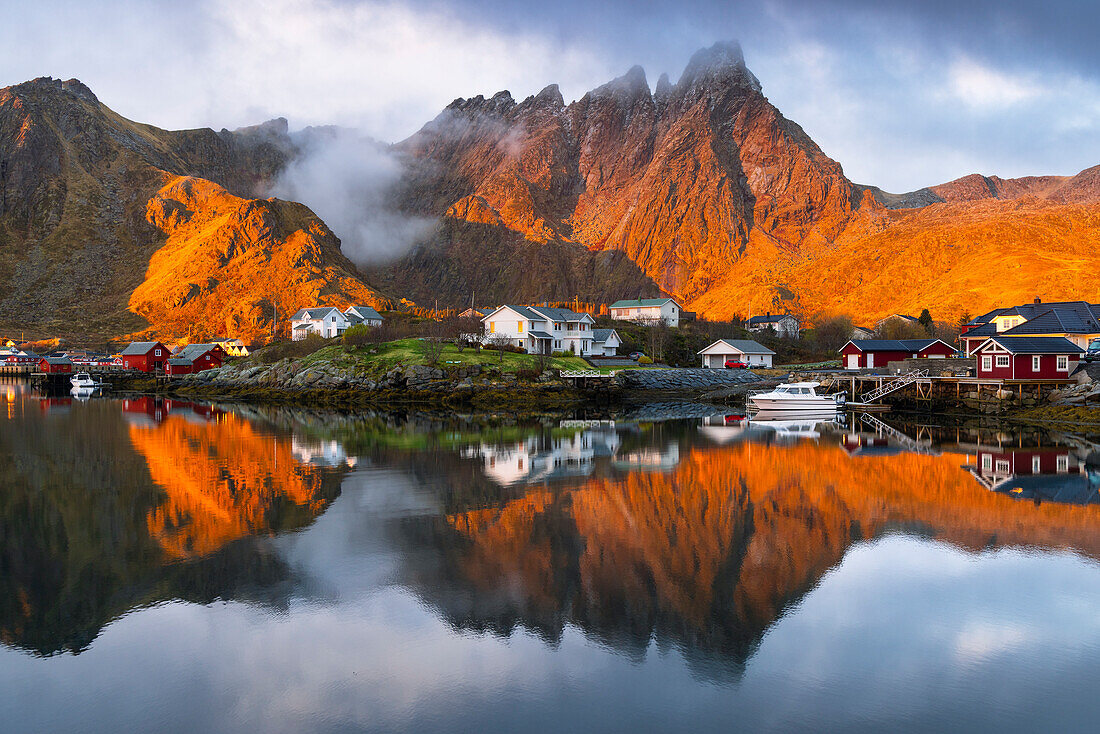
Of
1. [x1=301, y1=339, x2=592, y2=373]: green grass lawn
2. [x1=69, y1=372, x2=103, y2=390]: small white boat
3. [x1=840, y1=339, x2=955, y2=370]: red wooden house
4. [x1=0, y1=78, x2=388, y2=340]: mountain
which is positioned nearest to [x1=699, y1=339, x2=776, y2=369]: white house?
[x1=840, y1=339, x2=955, y2=370]: red wooden house

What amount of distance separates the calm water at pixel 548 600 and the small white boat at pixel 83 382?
74.6 m

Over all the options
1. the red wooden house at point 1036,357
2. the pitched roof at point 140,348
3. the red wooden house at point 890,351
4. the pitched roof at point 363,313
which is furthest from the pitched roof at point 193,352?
the red wooden house at point 1036,357

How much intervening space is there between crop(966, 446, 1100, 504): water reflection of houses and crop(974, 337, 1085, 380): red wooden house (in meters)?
15.3

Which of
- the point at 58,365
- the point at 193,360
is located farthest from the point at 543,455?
the point at 58,365

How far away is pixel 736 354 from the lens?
8544cm

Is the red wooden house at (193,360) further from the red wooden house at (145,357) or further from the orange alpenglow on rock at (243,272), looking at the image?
the orange alpenglow on rock at (243,272)

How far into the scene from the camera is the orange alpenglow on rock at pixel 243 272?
13438 cm

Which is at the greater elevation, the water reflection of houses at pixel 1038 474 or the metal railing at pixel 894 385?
the metal railing at pixel 894 385

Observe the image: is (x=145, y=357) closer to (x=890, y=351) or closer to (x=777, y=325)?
(x=890, y=351)

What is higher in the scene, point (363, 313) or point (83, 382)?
point (363, 313)

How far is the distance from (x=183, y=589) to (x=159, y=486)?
34.9ft

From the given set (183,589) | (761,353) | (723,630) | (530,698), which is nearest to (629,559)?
(723,630)

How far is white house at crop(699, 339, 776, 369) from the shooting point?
84500mm

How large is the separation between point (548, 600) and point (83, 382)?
319ft
